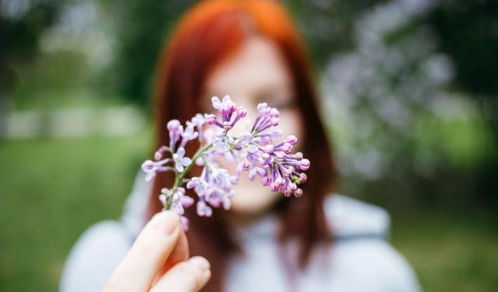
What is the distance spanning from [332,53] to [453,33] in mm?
1543

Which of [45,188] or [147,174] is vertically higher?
[45,188]

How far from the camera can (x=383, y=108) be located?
697cm

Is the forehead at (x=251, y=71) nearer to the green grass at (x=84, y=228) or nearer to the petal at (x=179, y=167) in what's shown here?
the petal at (x=179, y=167)

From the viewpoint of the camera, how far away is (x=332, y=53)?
7293mm

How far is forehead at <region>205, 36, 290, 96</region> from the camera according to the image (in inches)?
88.8

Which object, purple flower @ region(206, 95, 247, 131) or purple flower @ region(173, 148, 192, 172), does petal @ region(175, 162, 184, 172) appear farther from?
purple flower @ region(206, 95, 247, 131)

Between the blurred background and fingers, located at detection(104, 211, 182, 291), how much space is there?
5.30 meters

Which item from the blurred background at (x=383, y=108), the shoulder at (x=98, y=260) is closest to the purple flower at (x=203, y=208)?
the shoulder at (x=98, y=260)

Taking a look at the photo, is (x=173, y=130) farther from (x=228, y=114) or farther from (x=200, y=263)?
(x=200, y=263)

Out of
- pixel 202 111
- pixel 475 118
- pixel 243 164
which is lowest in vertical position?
pixel 243 164

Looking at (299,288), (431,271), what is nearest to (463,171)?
(431,271)

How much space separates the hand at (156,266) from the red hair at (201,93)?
3.83ft

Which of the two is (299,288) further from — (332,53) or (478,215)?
(478,215)

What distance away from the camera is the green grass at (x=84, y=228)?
6.19 meters
